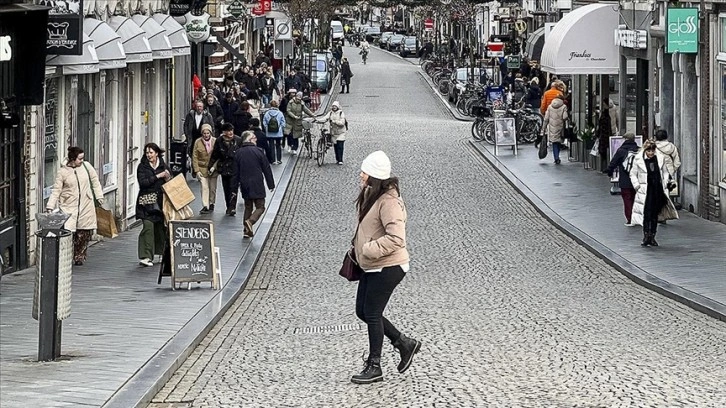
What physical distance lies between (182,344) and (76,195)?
6412mm

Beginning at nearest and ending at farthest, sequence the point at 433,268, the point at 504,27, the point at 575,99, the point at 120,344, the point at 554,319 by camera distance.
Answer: the point at 120,344, the point at 554,319, the point at 433,268, the point at 575,99, the point at 504,27

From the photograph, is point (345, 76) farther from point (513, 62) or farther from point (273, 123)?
point (273, 123)

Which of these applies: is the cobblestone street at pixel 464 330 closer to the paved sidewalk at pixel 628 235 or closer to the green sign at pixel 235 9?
the paved sidewalk at pixel 628 235

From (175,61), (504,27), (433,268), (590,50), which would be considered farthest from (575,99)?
(504,27)

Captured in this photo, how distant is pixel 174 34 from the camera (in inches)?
1133

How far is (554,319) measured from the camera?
15641mm

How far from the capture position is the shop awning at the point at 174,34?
1120 inches

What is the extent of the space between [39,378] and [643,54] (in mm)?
21884

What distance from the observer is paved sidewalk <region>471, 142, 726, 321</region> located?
59.6 feet

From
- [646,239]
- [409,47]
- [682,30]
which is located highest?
[409,47]

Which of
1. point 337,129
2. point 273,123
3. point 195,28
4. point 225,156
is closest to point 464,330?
point 225,156

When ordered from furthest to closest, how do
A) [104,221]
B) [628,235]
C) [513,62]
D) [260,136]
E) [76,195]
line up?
[513,62] → [260,136] → [628,235] → [104,221] → [76,195]

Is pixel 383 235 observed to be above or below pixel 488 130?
below

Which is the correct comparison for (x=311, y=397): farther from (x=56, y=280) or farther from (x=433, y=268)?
(x=433, y=268)
